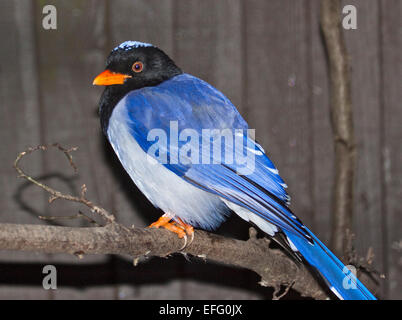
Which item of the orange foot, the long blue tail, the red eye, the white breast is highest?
the red eye

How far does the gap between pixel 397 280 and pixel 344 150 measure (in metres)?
0.78

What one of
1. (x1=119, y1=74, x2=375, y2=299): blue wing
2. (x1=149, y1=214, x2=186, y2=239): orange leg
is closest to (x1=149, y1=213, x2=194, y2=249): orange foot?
(x1=149, y1=214, x2=186, y2=239): orange leg

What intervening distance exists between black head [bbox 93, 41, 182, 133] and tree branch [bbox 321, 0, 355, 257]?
776 mm

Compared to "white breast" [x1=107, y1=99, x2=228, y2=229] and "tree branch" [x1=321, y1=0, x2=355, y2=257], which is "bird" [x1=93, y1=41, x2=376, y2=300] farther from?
"tree branch" [x1=321, y1=0, x2=355, y2=257]

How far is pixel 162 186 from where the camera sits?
6.64 feet

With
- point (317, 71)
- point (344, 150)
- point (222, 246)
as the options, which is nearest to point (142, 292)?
point (222, 246)

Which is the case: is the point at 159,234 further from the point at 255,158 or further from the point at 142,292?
the point at 142,292

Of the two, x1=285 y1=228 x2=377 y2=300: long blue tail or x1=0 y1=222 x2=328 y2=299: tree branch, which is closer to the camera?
x1=0 y1=222 x2=328 y2=299: tree branch

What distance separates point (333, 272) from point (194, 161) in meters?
0.63

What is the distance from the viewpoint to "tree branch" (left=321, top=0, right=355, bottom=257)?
2557mm

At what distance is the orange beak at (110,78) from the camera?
212cm

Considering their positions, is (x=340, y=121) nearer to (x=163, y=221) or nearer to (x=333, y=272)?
(x=333, y=272)

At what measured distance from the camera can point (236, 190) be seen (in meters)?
1.99

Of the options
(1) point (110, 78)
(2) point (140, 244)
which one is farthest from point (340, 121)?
(2) point (140, 244)
